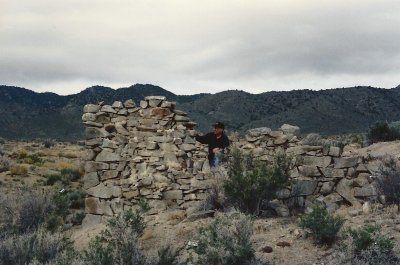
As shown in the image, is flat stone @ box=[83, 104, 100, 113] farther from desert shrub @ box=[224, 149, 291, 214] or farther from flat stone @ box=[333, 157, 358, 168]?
flat stone @ box=[333, 157, 358, 168]

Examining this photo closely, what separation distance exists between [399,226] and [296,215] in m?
2.27

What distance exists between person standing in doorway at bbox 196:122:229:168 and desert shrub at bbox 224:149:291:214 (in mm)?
1141

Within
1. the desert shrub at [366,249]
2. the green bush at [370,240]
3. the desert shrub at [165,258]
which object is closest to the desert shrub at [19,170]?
the desert shrub at [165,258]

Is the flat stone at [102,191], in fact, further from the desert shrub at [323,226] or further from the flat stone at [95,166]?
the desert shrub at [323,226]

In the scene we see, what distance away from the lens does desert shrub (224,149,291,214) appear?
9.08 metres

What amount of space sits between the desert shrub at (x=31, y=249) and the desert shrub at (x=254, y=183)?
3.15 metres

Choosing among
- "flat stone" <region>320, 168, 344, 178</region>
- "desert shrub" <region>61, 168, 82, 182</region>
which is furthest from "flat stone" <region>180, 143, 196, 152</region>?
"desert shrub" <region>61, 168, 82, 182</region>

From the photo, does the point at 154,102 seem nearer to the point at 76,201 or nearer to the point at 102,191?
the point at 102,191

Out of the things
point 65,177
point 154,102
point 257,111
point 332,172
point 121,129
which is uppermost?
point 257,111

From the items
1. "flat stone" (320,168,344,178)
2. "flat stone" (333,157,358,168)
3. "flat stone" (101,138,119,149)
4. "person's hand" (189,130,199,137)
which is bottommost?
"flat stone" (320,168,344,178)

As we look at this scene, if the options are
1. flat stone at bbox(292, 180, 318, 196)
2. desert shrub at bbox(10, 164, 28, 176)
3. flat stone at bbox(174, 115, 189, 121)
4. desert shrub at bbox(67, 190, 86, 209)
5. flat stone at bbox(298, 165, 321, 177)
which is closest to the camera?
flat stone at bbox(292, 180, 318, 196)

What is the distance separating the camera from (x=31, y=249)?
24.6 feet

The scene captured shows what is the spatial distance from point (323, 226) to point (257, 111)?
44.7 metres

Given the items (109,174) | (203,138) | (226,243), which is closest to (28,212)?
(109,174)
